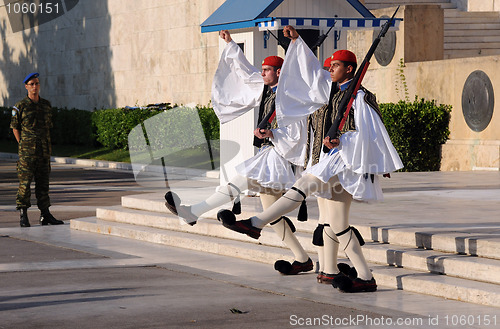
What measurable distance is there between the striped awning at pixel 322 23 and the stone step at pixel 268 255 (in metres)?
3.09

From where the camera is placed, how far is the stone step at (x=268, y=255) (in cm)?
811

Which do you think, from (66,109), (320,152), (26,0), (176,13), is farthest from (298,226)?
(26,0)

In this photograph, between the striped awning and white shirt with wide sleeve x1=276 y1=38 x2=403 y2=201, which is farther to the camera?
the striped awning

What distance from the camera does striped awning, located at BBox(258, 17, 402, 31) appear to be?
13.1 metres

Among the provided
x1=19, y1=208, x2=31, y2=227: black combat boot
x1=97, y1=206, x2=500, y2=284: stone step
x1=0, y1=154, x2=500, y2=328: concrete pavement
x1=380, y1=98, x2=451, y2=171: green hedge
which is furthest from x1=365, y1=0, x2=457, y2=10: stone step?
x1=97, y1=206, x2=500, y2=284: stone step

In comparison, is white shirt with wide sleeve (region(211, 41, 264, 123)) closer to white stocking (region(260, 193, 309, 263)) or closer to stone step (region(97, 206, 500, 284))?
white stocking (region(260, 193, 309, 263))

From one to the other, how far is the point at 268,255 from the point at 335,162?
2.33 meters

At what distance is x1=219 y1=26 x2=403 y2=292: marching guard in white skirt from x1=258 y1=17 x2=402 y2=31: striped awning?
14.2 ft

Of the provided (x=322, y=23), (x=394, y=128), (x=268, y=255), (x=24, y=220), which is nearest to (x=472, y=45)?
(x=394, y=128)

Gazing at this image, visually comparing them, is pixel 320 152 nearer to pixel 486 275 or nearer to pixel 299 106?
pixel 299 106

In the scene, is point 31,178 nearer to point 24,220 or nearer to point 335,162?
point 24,220

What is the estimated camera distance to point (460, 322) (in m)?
7.36

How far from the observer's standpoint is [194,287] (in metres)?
9.05

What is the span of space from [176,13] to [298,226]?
21.4 m
